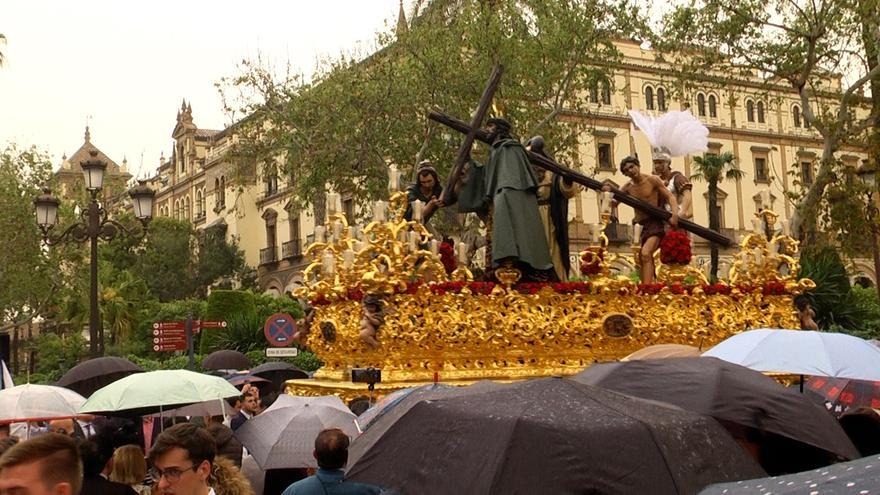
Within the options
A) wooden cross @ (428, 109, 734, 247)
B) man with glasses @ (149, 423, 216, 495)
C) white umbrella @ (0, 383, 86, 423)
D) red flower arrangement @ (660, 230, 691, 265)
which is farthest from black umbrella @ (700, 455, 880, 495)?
red flower arrangement @ (660, 230, 691, 265)

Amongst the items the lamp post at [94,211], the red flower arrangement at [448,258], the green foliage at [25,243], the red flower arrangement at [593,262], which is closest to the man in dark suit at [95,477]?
the red flower arrangement at [593,262]

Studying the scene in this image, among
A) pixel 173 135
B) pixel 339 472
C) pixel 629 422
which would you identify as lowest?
pixel 339 472

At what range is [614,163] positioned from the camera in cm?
4512

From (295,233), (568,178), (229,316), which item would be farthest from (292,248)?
(568,178)

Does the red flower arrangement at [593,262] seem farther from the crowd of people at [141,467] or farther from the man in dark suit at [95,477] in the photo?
the man in dark suit at [95,477]

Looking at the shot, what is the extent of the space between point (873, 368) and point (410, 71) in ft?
66.9

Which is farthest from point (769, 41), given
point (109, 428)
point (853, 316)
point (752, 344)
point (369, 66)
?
point (109, 428)

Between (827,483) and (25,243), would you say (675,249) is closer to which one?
(827,483)

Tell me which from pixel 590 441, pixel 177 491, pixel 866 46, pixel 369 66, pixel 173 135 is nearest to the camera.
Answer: pixel 590 441

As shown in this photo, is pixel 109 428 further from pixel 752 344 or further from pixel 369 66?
pixel 369 66

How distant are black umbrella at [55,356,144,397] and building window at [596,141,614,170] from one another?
1347 inches

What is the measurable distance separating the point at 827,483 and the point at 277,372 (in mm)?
13576

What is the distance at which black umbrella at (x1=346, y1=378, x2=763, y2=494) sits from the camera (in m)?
3.74

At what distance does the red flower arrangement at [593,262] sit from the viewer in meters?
11.0
